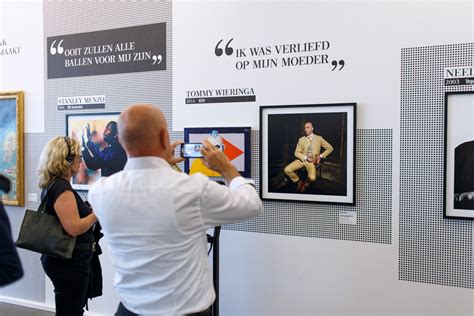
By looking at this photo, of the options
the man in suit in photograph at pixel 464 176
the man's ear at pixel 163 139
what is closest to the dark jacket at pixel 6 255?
the man's ear at pixel 163 139

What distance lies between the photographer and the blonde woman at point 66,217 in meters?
2.53

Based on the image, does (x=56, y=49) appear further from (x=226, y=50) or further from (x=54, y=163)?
(x=54, y=163)

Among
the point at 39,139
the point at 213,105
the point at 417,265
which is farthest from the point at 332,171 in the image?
the point at 39,139

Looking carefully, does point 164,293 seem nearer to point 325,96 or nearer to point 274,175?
point 274,175

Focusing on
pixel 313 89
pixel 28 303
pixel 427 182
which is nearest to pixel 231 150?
pixel 313 89

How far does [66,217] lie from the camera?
252 cm

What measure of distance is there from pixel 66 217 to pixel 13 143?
7.39ft

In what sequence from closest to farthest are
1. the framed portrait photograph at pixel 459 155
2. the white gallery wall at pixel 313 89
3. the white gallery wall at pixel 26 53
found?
1. the framed portrait photograph at pixel 459 155
2. the white gallery wall at pixel 313 89
3. the white gallery wall at pixel 26 53

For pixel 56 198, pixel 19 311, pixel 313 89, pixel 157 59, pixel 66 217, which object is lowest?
pixel 19 311

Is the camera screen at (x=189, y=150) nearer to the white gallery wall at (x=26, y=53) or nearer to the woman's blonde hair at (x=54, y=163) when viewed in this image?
the woman's blonde hair at (x=54, y=163)

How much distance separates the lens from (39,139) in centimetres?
423

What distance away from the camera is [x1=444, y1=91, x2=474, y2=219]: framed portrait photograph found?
270 centimetres

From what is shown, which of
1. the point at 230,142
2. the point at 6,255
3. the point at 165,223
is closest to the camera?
the point at 6,255

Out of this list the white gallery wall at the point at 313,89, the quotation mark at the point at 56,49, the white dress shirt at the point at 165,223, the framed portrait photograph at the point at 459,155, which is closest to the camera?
the white dress shirt at the point at 165,223
